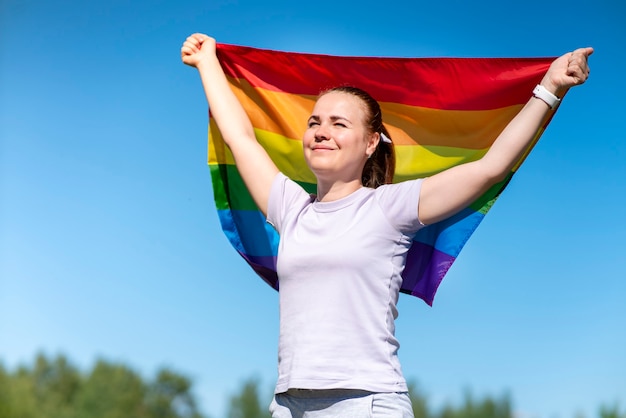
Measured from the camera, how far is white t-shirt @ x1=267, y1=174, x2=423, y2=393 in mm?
3035

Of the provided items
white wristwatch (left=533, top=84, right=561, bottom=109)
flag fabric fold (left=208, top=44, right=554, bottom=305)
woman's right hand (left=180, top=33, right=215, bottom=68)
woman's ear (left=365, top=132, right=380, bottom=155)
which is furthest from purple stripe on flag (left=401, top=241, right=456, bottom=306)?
woman's right hand (left=180, top=33, right=215, bottom=68)

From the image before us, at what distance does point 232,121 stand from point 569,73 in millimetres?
1574

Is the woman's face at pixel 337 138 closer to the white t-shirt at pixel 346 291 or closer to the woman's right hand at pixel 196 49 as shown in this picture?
the white t-shirt at pixel 346 291

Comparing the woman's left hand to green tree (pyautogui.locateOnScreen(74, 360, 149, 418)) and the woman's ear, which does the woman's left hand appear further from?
green tree (pyautogui.locateOnScreen(74, 360, 149, 418))

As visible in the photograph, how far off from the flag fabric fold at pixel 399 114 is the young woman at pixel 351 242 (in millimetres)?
605

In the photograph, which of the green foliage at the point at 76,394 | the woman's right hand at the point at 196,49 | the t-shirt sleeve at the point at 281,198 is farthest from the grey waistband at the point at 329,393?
the green foliage at the point at 76,394

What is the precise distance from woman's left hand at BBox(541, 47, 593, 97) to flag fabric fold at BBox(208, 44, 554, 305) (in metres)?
0.58

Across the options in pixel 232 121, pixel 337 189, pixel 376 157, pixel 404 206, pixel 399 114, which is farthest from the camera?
pixel 399 114

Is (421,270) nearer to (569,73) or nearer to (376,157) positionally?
(376,157)

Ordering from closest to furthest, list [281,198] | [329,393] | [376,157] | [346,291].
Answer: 1. [329,393]
2. [346,291]
3. [281,198]
4. [376,157]

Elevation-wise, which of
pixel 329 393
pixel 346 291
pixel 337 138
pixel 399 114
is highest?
pixel 399 114

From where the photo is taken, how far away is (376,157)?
377cm

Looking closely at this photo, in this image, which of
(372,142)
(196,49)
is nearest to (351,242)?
(372,142)

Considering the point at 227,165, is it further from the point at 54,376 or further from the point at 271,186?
the point at 54,376
